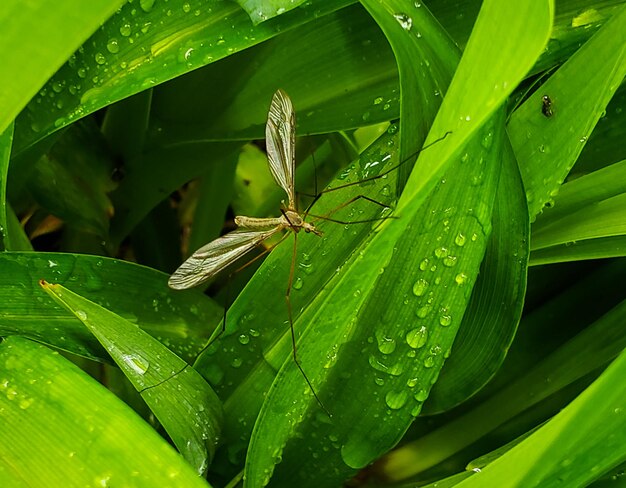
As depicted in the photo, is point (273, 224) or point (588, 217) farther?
point (273, 224)

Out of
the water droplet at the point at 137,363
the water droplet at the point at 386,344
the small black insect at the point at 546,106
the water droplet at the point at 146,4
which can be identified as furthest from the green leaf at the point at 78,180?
the small black insect at the point at 546,106

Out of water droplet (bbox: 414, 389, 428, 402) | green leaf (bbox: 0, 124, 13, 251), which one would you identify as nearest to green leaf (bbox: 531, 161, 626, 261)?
water droplet (bbox: 414, 389, 428, 402)

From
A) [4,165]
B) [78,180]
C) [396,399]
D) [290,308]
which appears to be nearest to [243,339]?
[290,308]

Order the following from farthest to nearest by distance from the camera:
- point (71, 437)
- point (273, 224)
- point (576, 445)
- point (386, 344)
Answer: point (273, 224)
point (386, 344)
point (71, 437)
point (576, 445)

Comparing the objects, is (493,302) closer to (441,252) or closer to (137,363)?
(441,252)

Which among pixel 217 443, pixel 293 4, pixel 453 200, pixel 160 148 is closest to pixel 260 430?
pixel 217 443

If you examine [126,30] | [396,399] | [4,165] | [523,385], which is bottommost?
[523,385]

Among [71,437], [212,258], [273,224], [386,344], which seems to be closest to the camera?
[71,437]

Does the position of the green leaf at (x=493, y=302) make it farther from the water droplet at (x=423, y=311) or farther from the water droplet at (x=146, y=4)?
the water droplet at (x=146, y=4)
